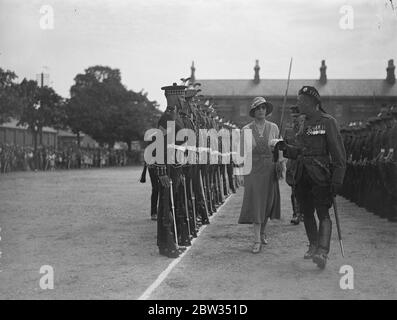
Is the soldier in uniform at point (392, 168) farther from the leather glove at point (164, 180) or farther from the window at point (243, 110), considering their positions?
the window at point (243, 110)

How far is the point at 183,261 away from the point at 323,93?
6541cm

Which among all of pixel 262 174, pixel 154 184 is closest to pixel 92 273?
pixel 262 174

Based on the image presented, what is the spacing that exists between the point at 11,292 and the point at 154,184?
5.39 metres

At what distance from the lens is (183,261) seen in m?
Answer: 6.59

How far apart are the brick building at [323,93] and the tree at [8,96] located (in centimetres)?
4138

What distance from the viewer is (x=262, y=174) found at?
7.30 m

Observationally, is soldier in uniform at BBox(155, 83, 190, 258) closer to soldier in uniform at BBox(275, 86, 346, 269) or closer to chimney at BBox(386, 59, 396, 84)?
soldier in uniform at BBox(275, 86, 346, 269)

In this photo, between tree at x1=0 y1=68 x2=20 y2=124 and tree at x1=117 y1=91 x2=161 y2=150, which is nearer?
tree at x1=0 y1=68 x2=20 y2=124

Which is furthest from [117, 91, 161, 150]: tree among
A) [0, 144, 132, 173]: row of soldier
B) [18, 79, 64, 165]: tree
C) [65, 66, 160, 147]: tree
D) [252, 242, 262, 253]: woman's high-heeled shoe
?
[252, 242, 262, 253]: woman's high-heeled shoe

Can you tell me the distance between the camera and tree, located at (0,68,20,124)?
87.0 ft

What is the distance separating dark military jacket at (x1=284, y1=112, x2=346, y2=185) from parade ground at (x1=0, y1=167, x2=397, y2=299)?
3.66ft

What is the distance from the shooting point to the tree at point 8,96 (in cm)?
→ 2652

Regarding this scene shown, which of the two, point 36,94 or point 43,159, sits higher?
point 36,94
